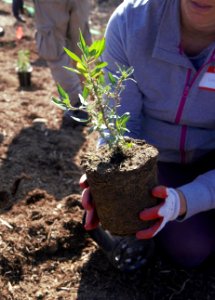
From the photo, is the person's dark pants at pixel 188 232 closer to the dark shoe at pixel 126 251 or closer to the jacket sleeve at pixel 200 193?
the dark shoe at pixel 126 251

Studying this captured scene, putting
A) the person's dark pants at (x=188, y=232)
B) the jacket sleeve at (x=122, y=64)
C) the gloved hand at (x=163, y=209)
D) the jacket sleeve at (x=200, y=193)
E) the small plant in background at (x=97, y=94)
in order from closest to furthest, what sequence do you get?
the small plant in background at (x=97, y=94) < the gloved hand at (x=163, y=209) < the jacket sleeve at (x=200, y=193) < the jacket sleeve at (x=122, y=64) < the person's dark pants at (x=188, y=232)

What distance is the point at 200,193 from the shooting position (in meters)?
1.87

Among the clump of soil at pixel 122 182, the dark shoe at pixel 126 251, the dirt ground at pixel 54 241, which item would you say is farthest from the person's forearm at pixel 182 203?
the dirt ground at pixel 54 241

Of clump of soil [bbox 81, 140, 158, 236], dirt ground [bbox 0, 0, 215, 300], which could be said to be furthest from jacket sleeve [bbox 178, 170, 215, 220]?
dirt ground [bbox 0, 0, 215, 300]

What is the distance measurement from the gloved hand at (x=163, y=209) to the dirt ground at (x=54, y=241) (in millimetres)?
394

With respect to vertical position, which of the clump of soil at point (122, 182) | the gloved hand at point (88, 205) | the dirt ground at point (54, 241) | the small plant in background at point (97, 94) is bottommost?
the dirt ground at point (54, 241)

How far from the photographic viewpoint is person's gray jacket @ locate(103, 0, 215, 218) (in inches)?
75.3

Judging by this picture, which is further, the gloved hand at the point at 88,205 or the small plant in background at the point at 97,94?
the gloved hand at the point at 88,205

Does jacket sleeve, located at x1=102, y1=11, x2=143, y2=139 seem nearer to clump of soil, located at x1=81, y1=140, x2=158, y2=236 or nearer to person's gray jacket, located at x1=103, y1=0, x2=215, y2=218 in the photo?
person's gray jacket, located at x1=103, y1=0, x2=215, y2=218

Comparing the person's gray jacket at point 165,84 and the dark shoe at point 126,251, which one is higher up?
the person's gray jacket at point 165,84

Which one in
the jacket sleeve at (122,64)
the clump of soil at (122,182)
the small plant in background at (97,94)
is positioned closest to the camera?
the small plant in background at (97,94)

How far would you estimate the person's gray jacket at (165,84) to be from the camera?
6.27 ft

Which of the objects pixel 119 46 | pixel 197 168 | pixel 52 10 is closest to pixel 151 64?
pixel 119 46

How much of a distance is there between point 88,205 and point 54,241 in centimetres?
44
